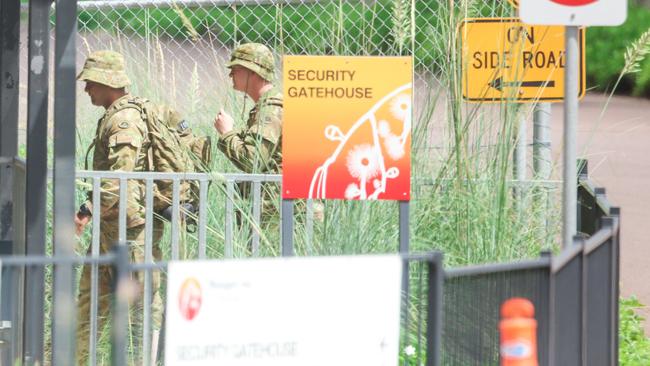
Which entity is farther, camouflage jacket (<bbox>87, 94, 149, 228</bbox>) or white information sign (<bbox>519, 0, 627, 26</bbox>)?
camouflage jacket (<bbox>87, 94, 149, 228</bbox>)

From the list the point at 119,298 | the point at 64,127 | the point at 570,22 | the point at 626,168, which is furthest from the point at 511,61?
the point at 626,168

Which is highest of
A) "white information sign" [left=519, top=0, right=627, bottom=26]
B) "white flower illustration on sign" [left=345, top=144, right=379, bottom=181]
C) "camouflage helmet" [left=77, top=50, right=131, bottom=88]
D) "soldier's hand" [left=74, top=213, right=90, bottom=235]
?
"white information sign" [left=519, top=0, right=627, bottom=26]

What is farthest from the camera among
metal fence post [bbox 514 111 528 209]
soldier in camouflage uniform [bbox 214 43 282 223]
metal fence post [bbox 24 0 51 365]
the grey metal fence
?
soldier in camouflage uniform [bbox 214 43 282 223]

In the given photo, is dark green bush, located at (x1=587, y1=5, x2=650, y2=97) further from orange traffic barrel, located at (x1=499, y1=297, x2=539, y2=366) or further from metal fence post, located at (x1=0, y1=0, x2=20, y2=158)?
orange traffic barrel, located at (x1=499, y1=297, x2=539, y2=366)

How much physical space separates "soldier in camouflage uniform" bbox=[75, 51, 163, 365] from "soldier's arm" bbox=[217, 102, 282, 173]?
526 mm

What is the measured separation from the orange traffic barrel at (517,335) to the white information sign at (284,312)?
1.19 ft

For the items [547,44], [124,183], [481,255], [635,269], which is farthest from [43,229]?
[635,269]

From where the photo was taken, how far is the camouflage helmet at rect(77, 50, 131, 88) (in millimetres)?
7922

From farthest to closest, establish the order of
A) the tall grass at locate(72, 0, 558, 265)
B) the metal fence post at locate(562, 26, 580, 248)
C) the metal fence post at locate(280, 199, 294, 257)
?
the tall grass at locate(72, 0, 558, 265) < the metal fence post at locate(280, 199, 294, 257) < the metal fence post at locate(562, 26, 580, 248)

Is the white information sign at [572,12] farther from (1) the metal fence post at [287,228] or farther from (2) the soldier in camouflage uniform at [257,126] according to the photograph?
(2) the soldier in camouflage uniform at [257,126]

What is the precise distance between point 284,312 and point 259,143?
3310mm

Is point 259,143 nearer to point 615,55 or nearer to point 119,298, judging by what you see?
point 119,298

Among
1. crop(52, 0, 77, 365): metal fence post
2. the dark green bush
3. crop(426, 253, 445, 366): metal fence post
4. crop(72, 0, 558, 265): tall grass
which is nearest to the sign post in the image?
crop(72, 0, 558, 265): tall grass

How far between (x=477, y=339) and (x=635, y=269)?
5901mm
